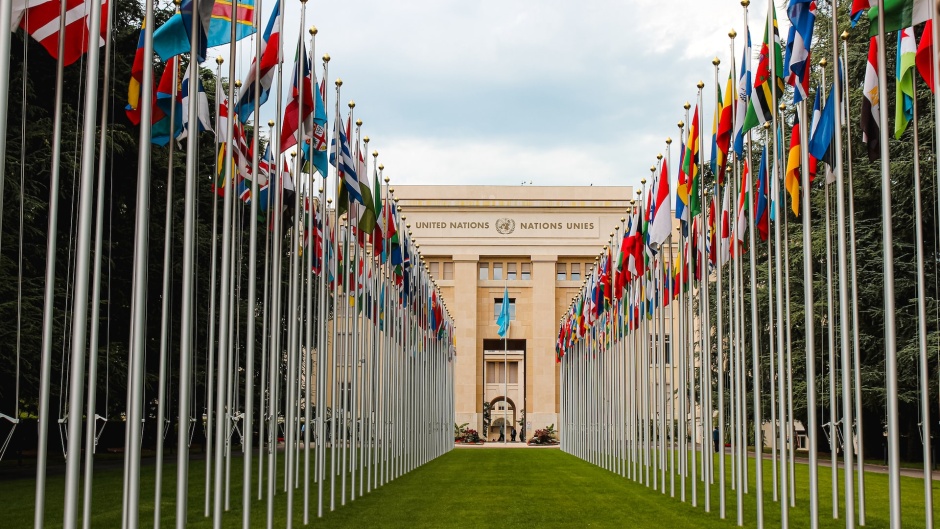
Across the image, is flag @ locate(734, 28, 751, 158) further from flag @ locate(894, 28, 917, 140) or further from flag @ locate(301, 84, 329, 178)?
flag @ locate(301, 84, 329, 178)

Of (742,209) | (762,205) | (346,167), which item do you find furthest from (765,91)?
(346,167)

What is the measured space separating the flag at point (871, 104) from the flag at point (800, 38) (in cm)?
79

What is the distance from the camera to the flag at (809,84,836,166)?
47.2 ft

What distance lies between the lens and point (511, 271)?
274 ft

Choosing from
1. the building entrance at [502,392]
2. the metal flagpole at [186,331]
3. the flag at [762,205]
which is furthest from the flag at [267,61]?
the building entrance at [502,392]

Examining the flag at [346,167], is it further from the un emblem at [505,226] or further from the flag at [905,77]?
the un emblem at [505,226]

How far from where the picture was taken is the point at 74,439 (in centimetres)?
953

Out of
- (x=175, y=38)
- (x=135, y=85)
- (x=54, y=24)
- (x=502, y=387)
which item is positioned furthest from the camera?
(x=502, y=387)

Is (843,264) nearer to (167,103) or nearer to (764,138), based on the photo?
(764,138)

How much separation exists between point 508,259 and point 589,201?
24.9 feet

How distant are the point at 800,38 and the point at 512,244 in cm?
6833

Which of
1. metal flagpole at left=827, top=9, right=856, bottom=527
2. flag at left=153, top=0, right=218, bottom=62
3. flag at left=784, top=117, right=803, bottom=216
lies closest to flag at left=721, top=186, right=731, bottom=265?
flag at left=784, top=117, right=803, bottom=216

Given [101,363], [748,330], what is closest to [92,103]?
[101,363]

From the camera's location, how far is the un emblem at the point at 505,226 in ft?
271
